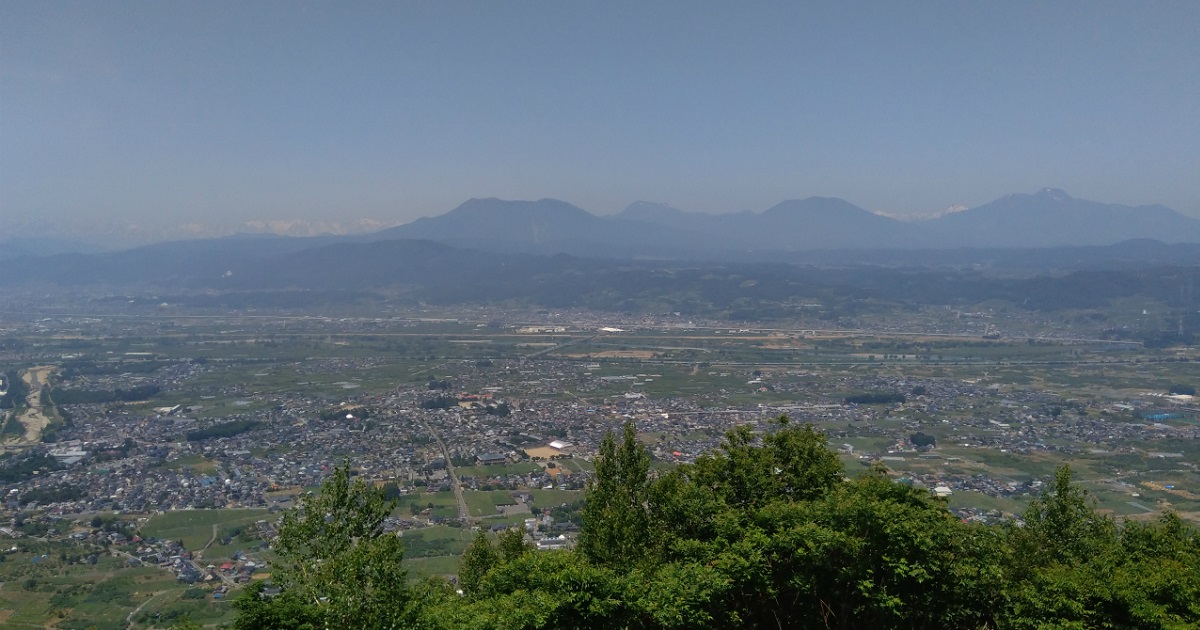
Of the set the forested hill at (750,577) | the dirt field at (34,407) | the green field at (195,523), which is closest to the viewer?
the forested hill at (750,577)

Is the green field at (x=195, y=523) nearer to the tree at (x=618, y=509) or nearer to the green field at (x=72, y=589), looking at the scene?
the green field at (x=72, y=589)

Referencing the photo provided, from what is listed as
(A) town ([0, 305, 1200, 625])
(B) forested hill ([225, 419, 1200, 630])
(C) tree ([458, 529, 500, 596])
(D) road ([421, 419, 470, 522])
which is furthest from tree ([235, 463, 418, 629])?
(D) road ([421, 419, 470, 522])

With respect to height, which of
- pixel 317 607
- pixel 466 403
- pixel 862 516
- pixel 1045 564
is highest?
pixel 862 516

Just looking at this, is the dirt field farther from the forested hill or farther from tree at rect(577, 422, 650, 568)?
the forested hill

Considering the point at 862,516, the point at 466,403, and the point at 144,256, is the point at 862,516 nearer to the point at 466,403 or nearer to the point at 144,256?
the point at 466,403

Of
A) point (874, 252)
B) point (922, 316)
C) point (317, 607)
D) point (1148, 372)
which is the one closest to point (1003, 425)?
point (1148, 372)

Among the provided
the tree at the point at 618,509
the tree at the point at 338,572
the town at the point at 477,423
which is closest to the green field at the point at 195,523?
the town at the point at 477,423
